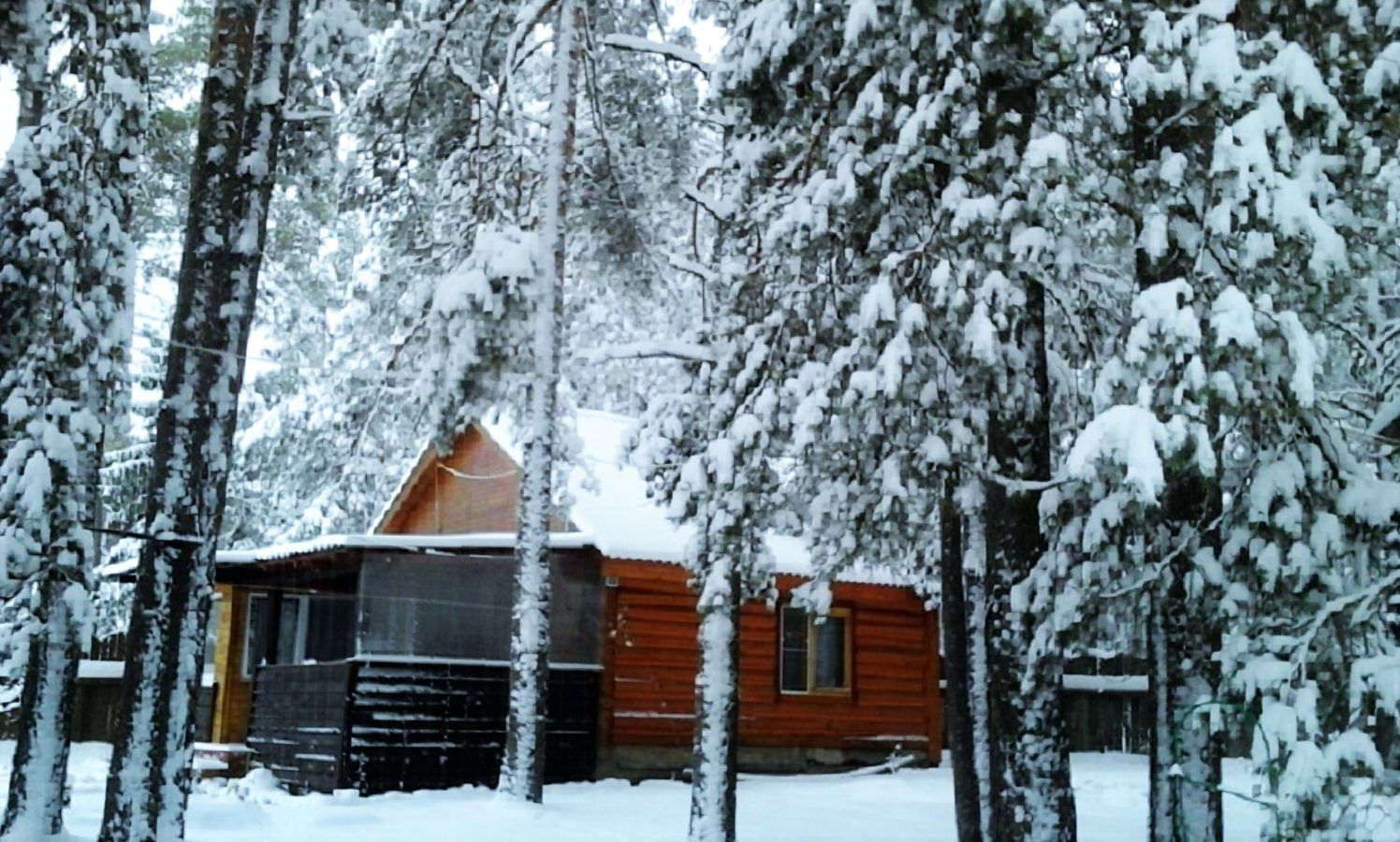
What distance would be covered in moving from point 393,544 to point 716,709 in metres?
6.03

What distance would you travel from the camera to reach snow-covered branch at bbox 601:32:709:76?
1454 cm

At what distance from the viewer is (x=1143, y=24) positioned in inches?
327

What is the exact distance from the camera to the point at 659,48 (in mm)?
14836

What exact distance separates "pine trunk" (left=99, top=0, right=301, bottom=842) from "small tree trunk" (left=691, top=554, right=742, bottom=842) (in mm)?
4360

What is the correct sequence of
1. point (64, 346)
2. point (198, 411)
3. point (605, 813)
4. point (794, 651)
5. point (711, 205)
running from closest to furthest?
1. point (198, 411)
2. point (64, 346)
3. point (711, 205)
4. point (605, 813)
5. point (794, 651)

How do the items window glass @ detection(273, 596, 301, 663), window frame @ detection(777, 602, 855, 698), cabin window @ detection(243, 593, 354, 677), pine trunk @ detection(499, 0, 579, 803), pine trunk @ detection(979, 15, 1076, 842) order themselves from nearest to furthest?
1. pine trunk @ detection(979, 15, 1076, 842)
2. pine trunk @ detection(499, 0, 579, 803)
3. cabin window @ detection(243, 593, 354, 677)
4. window glass @ detection(273, 596, 301, 663)
5. window frame @ detection(777, 602, 855, 698)

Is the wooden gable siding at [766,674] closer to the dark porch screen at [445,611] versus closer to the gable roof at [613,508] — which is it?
the gable roof at [613,508]

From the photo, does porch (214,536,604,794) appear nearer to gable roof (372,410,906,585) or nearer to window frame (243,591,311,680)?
window frame (243,591,311,680)

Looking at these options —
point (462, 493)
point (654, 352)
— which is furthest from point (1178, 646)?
point (462, 493)

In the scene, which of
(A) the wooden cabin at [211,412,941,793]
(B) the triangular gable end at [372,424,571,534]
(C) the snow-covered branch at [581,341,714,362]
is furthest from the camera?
(B) the triangular gable end at [372,424,571,534]

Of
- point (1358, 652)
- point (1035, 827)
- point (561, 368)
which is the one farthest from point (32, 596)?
point (1358, 652)

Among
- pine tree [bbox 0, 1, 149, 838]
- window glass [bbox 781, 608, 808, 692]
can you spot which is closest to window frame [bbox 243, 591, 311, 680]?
window glass [bbox 781, 608, 808, 692]

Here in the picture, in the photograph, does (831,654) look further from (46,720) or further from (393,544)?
(46,720)

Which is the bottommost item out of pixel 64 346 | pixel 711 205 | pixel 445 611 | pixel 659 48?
pixel 445 611
